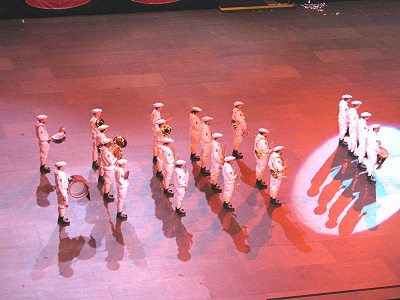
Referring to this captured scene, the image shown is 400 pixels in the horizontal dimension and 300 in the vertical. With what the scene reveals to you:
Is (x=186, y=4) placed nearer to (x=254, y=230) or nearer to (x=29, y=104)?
(x=29, y=104)

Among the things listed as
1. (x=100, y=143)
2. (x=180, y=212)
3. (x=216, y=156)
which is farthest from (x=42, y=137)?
(x=216, y=156)

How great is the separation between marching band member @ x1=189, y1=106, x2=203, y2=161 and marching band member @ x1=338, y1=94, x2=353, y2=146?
3085 mm

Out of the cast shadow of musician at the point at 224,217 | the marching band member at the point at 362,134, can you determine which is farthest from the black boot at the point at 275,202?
the marching band member at the point at 362,134

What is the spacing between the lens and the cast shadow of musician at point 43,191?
18.1 meters

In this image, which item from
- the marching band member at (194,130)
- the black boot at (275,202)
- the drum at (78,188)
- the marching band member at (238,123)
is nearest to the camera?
the drum at (78,188)

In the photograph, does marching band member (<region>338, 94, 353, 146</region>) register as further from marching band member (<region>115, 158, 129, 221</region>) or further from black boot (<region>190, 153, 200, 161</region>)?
marching band member (<region>115, 158, 129, 221</region>)

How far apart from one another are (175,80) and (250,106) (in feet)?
6.91

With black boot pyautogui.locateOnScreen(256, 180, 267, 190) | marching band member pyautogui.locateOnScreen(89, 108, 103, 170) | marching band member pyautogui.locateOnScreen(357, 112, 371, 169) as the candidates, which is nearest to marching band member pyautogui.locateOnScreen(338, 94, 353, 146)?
marching band member pyautogui.locateOnScreen(357, 112, 371, 169)

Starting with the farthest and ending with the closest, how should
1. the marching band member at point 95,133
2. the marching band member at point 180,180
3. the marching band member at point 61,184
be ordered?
the marching band member at point 95,133 → the marching band member at point 180,180 → the marching band member at point 61,184

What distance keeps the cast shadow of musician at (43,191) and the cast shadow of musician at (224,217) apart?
2.79 meters

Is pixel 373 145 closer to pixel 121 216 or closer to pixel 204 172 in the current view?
pixel 204 172

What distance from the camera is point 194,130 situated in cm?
1938

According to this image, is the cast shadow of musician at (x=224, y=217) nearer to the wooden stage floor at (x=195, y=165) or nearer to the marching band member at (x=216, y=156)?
the wooden stage floor at (x=195, y=165)

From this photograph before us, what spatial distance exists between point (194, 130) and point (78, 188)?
9.06 feet
